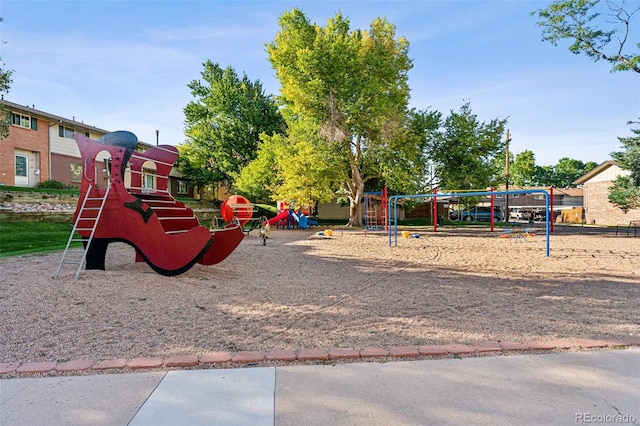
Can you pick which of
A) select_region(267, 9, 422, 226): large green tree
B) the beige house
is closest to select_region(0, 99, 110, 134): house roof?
select_region(267, 9, 422, 226): large green tree

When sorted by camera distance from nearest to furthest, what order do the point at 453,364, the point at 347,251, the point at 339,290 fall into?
the point at 453,364 → the point at 339,290 → the point at 347,251

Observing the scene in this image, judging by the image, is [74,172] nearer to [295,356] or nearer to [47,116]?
[47,116]

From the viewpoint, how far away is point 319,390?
9.72 feet

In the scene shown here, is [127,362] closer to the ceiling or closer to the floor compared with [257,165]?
closer to the floor

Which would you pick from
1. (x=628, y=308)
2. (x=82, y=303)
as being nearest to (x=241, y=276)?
(x=82, y=303)

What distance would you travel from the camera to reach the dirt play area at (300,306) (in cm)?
420

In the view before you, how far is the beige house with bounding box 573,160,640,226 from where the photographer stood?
36556mm

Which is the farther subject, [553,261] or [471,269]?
[553,261]

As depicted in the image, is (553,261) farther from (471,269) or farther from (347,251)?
(347,251)

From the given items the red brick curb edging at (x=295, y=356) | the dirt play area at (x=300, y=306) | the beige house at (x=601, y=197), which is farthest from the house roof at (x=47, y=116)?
the beige house at (x=601, y=197)

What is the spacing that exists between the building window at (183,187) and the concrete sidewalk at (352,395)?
37002mm

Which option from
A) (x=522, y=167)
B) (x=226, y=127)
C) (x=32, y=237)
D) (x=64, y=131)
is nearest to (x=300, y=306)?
(x=32, y=237)

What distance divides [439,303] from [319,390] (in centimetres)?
352

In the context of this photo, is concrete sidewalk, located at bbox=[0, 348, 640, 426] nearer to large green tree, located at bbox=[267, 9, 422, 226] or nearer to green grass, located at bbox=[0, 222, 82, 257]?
green grass, located at bbox=[0, 222, 82, 257]
